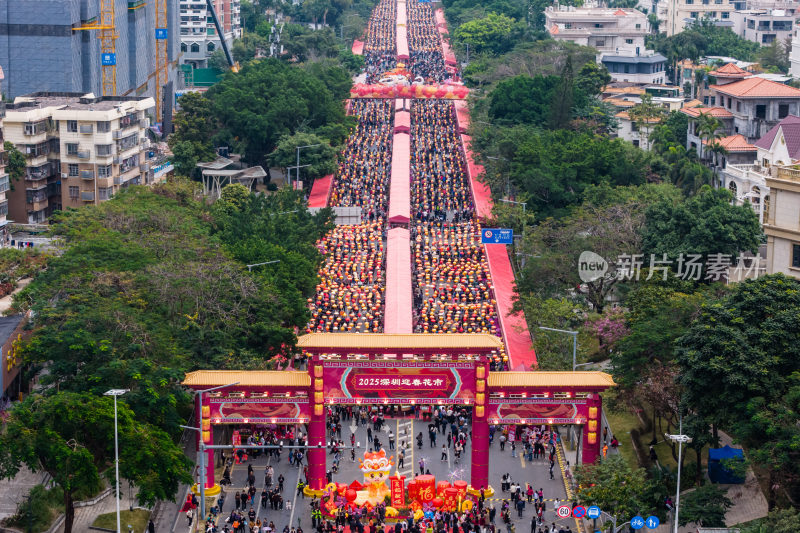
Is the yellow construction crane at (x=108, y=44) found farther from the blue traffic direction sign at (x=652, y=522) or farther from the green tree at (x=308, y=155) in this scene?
the blue traffic direction sign at (x=652, y=522)

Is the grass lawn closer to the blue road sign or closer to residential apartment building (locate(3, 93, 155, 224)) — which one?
the blue road sign

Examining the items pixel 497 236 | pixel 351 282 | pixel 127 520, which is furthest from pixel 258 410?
pixel 497 236

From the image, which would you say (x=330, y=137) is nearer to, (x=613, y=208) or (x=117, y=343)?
(x=613, y=208)

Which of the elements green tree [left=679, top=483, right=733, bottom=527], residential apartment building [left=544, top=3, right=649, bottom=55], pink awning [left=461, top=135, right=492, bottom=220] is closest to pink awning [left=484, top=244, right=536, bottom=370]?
pink awning [left=461, top=135, right=492, bottom=220]

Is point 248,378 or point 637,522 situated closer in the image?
point 637,522

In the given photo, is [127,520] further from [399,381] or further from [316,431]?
[399,381]

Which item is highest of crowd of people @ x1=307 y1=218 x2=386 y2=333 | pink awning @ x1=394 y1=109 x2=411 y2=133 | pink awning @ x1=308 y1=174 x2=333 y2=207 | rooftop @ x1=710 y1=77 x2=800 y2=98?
rooftop @ x1=710 y1=77 x2=800 y2=98
